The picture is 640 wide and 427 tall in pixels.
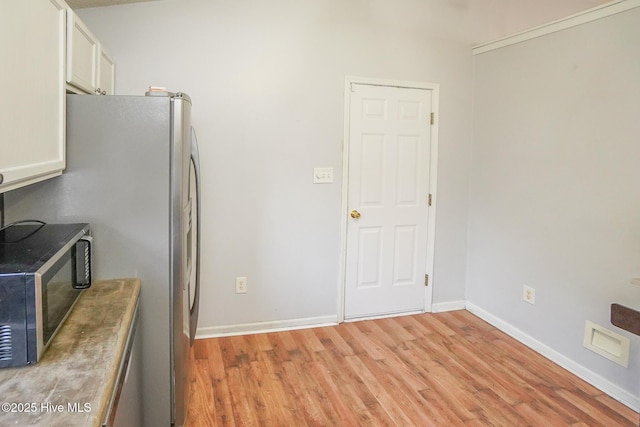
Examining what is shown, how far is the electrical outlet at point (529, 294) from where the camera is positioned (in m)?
3.05

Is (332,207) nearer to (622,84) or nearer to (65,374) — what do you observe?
(622,84)

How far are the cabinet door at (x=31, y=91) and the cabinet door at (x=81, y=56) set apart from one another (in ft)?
0.34

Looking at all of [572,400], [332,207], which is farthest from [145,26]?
[572,400]

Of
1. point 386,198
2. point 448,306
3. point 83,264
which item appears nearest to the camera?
point 83,264

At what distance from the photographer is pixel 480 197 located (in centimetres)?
356

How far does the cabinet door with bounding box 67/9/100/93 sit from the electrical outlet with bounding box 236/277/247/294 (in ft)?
5.24

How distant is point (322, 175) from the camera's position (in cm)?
323

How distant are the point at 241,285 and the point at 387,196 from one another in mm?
1373

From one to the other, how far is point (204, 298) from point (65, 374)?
6.51 feet

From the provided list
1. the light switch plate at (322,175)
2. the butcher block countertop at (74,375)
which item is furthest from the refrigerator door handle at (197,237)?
the light switch plate at (322,175)

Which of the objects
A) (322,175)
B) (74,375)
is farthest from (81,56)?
(322,175)

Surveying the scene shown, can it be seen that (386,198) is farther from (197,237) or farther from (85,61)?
(85,61)

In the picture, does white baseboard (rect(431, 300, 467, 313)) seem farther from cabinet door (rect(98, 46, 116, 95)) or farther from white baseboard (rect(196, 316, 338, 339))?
cabinet door (rect(98, 46, 116, 95))

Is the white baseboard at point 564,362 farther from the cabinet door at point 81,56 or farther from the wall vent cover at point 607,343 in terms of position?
the cabinet door at point 81,56
